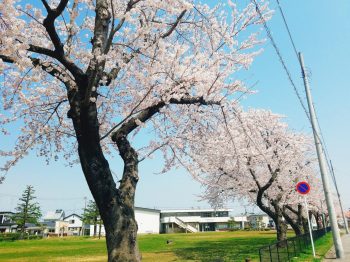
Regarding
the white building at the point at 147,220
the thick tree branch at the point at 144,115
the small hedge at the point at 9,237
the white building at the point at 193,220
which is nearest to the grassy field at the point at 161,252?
the thick tree branch at the point at 144,115

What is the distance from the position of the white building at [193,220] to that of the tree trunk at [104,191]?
77686 millimetres

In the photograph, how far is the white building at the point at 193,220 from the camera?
268 ft

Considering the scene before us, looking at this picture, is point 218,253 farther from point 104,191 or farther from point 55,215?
point 55,215

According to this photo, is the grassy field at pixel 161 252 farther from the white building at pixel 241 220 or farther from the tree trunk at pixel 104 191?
the white building at pixel 241 220

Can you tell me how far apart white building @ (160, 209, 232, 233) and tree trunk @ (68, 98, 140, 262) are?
77.7 meters

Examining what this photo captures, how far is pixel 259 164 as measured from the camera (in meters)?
19.2

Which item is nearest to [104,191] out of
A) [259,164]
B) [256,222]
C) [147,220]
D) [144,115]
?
[144,115]

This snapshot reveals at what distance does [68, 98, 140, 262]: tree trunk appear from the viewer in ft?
18.1

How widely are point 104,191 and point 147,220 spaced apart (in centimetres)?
7960

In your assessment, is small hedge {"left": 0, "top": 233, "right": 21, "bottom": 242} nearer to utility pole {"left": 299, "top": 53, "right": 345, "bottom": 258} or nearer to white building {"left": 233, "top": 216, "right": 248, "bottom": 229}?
utility pole {"left": 299, "top": 53, "right": 345, "bottom": 258}

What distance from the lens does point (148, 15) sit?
772cm

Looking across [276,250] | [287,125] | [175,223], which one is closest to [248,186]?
[287,125]

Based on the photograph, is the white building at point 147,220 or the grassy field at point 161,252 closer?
the grassy field at point 161,252

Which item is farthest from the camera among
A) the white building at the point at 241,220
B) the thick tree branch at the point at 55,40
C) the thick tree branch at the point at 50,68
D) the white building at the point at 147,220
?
the white building at the point at 241,220
